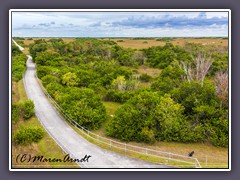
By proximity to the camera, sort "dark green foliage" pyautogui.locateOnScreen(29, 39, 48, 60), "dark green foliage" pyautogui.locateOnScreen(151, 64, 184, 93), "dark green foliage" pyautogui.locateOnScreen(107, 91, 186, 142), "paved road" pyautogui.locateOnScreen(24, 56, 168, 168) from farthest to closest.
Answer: "dark green foliage" pyautogui.locateOnScreen(29, 39, 48, 60) < "dark green foliage" pyautogui.locateOnScreen(151, 64, 184, 93) < "dark green foliage" pyautogui.locateOnScreen(107, 91, 186, 142) < "paved road" pyautogui.locateOnScreen(24, 56, 168, 168)

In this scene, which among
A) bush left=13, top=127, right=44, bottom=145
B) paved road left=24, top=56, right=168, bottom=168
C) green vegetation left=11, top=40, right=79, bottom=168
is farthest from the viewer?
bush left=13, top=127, right=44, bottom=145

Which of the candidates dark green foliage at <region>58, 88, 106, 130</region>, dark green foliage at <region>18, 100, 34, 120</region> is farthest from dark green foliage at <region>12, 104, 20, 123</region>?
dark green foliage at <region>58, 88, 106, 130</region>

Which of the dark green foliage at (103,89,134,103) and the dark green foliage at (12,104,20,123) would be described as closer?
the dark green foliage at (12,104,20,123)

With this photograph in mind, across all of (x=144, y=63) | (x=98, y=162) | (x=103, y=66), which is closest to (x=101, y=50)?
(x=144, y=63)

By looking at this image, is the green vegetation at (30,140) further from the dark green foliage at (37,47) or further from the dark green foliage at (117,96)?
the dark green foliage at (37,47)

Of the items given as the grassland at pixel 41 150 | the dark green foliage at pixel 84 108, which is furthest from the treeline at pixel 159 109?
the grassland at pixel 41 150

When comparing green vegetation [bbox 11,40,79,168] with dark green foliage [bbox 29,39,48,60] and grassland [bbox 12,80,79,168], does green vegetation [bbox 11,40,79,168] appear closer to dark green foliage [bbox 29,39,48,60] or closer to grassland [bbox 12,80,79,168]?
grassland [bbox 12,80,79,168]
